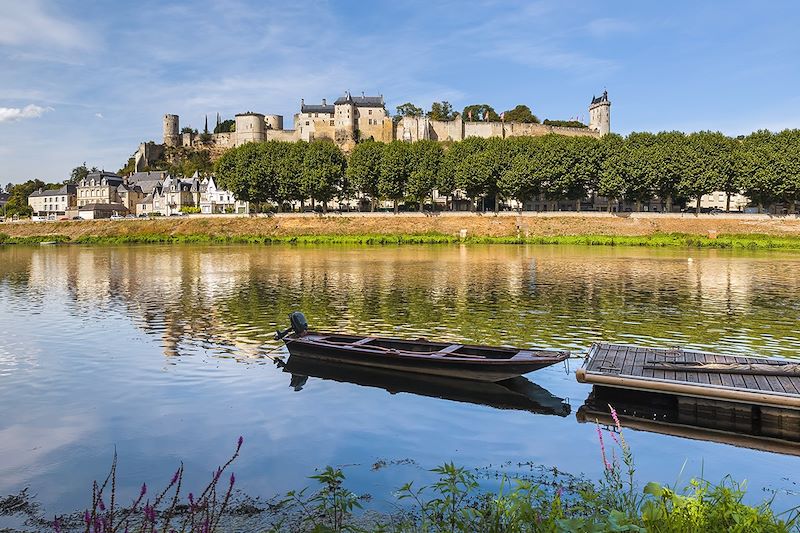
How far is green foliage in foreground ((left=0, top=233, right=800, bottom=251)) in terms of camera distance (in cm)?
8215

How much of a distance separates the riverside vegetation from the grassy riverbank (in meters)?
78.7

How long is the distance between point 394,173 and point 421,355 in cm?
9017

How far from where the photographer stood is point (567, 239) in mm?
88688

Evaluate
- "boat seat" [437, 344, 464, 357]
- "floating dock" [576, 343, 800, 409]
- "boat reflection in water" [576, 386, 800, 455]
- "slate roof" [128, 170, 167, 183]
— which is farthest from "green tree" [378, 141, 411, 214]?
"boat reflection in water" [576, 386, 800, 455]

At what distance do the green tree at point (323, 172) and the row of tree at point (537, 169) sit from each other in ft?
0.58

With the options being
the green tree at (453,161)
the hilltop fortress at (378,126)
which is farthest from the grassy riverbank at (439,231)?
the hilltop fortress at (378,126)

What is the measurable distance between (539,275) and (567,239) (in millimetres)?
42781

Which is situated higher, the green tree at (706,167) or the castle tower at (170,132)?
the castle tower at (170,132)

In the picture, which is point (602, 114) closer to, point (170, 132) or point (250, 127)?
point (250, 127)

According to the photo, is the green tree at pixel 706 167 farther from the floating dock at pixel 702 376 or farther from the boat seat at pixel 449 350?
the boat seat at pixel 449 350

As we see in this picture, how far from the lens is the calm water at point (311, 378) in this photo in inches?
528

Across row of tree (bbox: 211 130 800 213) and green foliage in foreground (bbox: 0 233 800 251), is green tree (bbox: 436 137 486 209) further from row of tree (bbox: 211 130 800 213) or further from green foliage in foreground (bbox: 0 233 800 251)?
green foliage in foreground (bbox: 0 233 800 251)

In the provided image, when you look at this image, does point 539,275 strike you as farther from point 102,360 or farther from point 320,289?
point 102,360

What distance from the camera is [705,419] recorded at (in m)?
15.5
